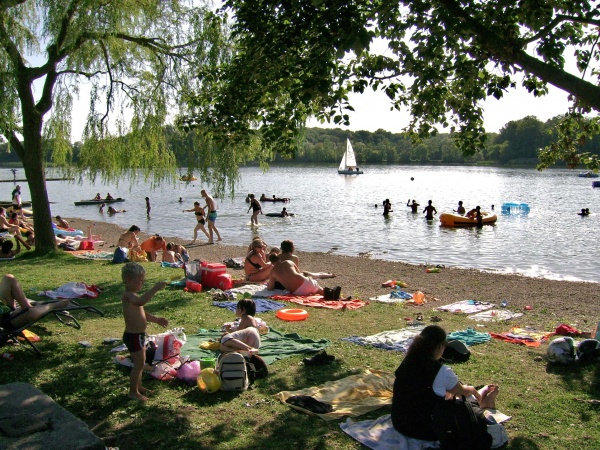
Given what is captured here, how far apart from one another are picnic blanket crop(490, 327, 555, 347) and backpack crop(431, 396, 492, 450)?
4.09 m

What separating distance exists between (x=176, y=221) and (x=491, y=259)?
21.8 metres

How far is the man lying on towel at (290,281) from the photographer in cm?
1192

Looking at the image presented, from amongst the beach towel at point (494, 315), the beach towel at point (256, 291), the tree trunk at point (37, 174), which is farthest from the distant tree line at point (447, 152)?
the beach towel at point (494, 315)

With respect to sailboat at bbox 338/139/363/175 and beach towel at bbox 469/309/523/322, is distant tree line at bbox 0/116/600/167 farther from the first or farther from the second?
beach towel at bbox 469/309/523/322

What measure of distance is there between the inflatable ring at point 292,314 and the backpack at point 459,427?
5.07 m

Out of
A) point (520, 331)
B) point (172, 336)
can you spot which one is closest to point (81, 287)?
point (172, 336)

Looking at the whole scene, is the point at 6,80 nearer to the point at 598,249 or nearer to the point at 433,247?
the point at 433,247

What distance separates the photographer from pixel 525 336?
28.9 feet

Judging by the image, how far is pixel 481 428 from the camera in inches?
180

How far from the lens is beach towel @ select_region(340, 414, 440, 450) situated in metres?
4.71

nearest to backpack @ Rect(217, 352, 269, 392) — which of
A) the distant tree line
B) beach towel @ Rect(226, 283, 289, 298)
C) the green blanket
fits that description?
the green blanket

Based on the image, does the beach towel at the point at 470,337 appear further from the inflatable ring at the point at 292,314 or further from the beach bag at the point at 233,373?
the beach bag at the point at 233,373

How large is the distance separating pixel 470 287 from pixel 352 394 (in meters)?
9.94

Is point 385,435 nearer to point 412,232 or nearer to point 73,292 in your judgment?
point 73,292
